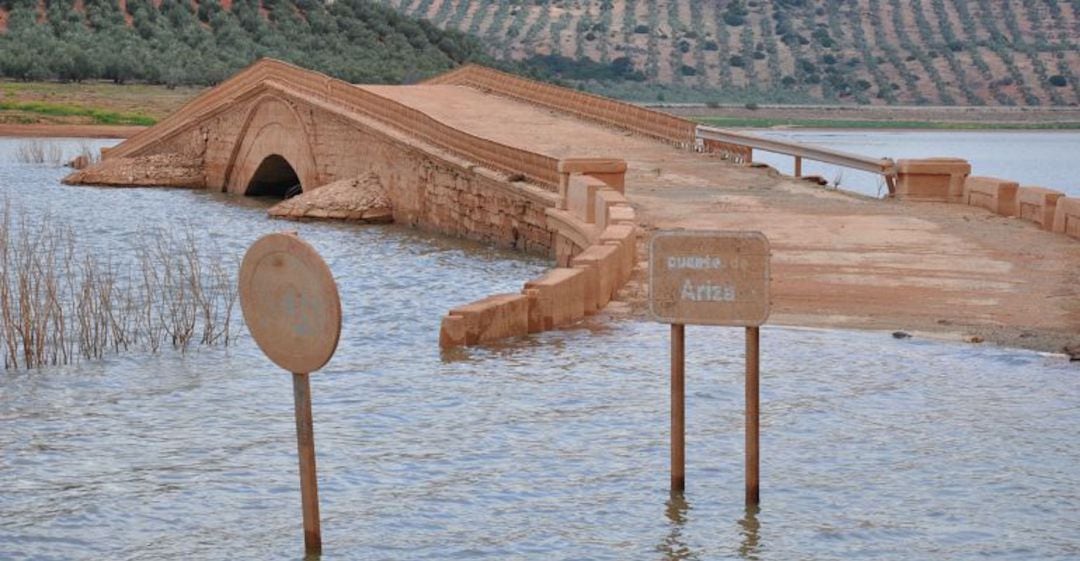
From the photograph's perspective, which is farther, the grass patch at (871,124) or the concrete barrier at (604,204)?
the grass patch at (871,124)

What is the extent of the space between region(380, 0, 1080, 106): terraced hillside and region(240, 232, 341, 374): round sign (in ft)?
279

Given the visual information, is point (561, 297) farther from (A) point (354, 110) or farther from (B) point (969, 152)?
(B) point (969, 152)

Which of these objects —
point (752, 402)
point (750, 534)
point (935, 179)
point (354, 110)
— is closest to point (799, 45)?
point (354, 110)

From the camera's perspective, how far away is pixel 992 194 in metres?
24.3

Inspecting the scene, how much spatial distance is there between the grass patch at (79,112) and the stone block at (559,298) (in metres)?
47.5

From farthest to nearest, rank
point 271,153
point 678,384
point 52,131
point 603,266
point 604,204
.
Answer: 1. point 52,131
2. point 271,153
3. point 604,204
4. point 603,266
5. point 678,384

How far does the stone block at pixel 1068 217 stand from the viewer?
21125 mm

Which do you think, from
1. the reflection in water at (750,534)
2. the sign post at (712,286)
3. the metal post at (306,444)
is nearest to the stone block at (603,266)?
the reflection in water at (750,534)

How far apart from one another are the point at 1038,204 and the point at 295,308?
1541cm

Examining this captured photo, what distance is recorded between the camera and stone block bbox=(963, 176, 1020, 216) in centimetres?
2400

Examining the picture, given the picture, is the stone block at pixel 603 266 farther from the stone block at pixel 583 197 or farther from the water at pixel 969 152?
the water at pixel 969 152

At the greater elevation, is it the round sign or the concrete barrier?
the round sign

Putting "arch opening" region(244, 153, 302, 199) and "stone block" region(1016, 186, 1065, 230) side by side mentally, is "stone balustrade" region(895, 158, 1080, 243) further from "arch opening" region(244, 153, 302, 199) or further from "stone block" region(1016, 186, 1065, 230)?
"arch opening" region(244, 153, 302, 199)

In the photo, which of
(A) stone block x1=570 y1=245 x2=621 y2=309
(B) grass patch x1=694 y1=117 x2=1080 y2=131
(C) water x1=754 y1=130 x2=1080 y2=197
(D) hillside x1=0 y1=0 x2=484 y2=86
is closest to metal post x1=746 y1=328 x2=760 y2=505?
(A) stone block x1=570 y1=245 x2=621 y2=309
